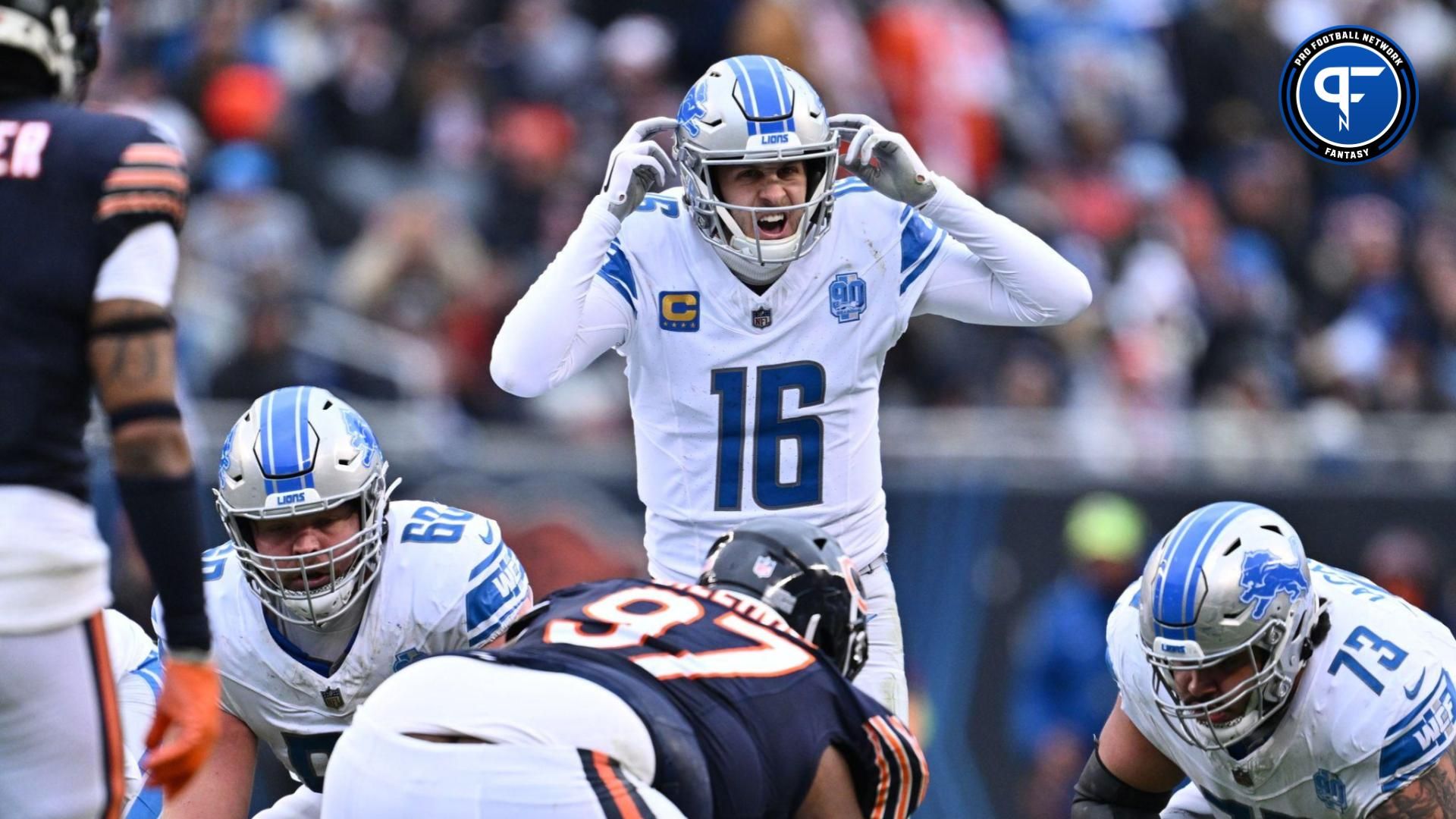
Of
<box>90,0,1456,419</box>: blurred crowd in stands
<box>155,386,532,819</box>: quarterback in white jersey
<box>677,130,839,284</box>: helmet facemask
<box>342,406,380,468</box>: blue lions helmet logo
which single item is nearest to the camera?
<box>155,386,532,819</box>: quarterback in white jersey

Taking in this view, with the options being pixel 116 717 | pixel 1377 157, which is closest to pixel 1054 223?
pixel 1377 157

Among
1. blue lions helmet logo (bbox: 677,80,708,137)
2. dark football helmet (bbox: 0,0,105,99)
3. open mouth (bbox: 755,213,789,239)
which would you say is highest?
dark football helmet (bbox: 0,0,105,99)

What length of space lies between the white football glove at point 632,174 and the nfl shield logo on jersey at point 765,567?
1.45 meters

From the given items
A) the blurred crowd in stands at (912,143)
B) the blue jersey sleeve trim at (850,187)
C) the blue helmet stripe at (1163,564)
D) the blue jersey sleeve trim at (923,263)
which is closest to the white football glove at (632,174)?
the blue jersey sleeve trim at (850,187)

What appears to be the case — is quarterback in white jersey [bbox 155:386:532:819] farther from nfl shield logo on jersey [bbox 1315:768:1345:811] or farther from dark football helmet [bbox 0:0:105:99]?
nfl shield logo on jersey [bbox 1315:768:1345:811]

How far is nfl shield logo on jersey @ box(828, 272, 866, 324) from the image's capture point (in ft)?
19.5

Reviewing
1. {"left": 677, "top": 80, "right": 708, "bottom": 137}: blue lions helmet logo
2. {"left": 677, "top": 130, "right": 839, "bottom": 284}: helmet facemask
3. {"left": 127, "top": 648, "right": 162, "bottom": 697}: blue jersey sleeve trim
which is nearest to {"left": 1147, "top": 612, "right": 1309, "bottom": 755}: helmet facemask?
{"left": 677, "top": 130, "right": 839, "bottom": 284}: helmet facemask

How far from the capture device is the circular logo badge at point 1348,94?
34.3 ft

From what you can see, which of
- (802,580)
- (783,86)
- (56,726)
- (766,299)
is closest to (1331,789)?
(802,580)

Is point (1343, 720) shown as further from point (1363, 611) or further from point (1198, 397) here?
point (1198, 397)

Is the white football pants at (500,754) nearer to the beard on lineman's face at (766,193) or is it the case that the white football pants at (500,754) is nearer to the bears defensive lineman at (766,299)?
the bears defensive lineman at (766,299)

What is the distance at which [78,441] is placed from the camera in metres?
3.91

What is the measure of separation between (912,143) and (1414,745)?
24.9 feet

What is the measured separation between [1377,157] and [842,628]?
8.97 metres
